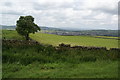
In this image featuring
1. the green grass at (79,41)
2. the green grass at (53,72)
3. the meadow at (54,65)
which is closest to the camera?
the green grass at (53,72)

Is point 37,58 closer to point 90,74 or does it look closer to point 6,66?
point 6,66

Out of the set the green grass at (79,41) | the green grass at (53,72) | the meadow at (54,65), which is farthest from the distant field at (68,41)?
the green grass at (53,72)

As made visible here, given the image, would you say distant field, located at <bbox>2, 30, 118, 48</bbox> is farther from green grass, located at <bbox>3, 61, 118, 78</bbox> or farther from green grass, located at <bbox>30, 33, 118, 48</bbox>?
green grass, located at <bbox>3, 61, 118, 78</bbox>

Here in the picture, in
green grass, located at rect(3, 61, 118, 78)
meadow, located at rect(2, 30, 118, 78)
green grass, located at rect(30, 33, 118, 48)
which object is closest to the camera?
green grass, located at rect(3, 61, 118, 78)

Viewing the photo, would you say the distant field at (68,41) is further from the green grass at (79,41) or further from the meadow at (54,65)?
the meadow at (54,65)

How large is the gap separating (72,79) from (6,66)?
3826 mm

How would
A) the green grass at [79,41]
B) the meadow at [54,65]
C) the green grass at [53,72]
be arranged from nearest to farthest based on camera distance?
the green grass at [53,72] < the meadow at [54,65] < the green grass at [79,41]

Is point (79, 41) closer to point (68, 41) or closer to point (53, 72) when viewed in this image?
point (68, 41)

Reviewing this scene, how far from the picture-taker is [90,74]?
21.0ft

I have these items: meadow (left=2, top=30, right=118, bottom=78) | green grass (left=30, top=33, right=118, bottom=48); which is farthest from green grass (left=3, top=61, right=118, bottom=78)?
green grass (left=30, top=33, right=118, bottom=48)

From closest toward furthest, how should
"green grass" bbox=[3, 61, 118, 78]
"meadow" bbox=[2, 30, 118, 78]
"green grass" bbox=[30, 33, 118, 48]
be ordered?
"green grass" bbox=[3, 61, 118, 78] → "meadow" bbox=[2, 30, 118, 78] → "green grass" bbox=[30, 33, 118, 48]

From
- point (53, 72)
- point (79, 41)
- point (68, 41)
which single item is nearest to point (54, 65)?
point (53, 72)

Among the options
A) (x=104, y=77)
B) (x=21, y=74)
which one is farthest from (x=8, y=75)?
(x=104, y=77)

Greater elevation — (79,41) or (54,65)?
(79,41)
